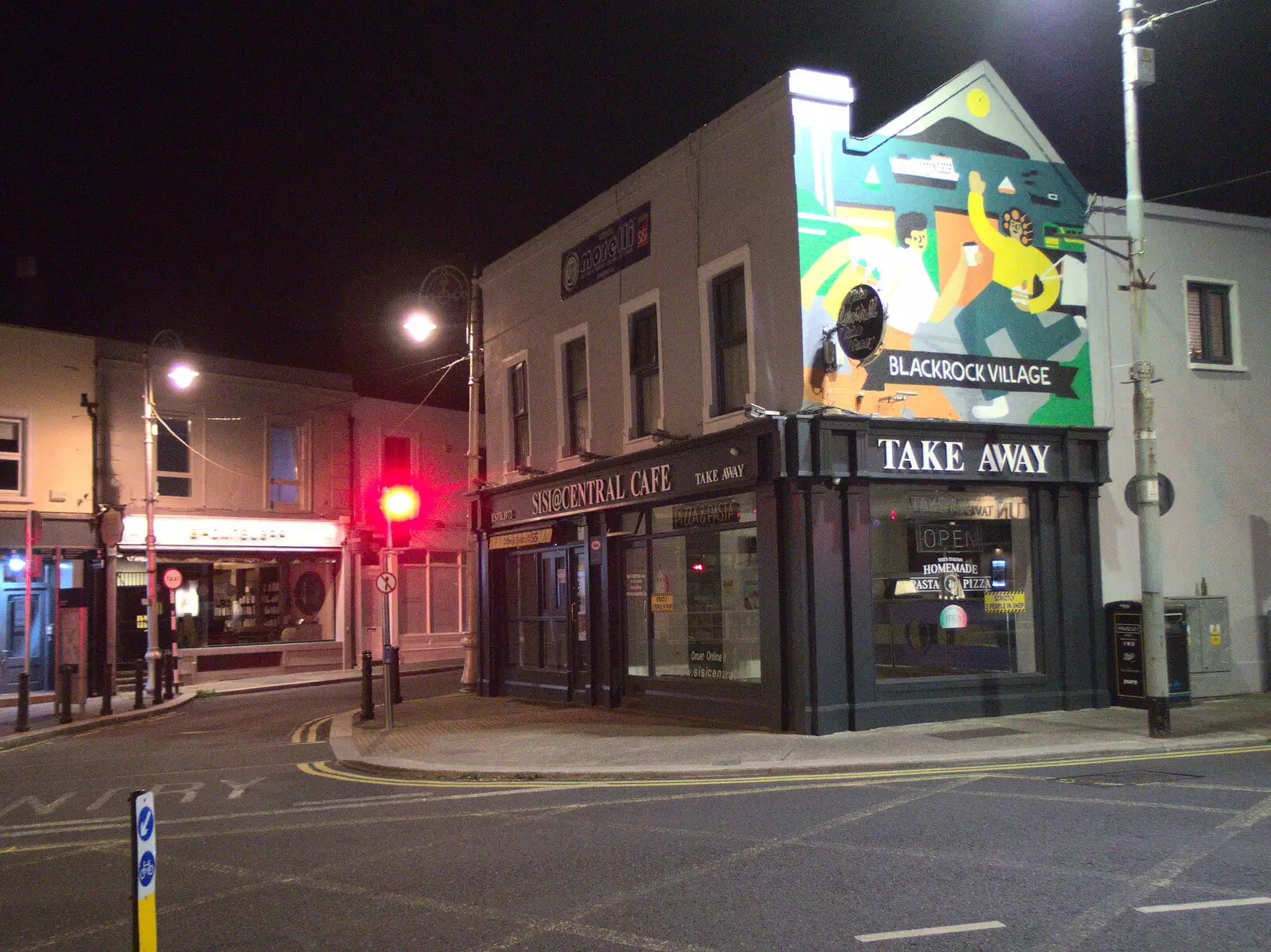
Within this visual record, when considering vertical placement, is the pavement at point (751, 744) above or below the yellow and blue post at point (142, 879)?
below

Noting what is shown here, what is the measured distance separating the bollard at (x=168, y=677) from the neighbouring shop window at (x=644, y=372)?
13.4 m

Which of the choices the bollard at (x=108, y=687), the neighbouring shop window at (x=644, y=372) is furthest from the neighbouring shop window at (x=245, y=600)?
the neighbouring shop window at (x=644, y=372)

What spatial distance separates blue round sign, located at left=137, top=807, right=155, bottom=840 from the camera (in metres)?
4.21

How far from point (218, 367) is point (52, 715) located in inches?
458

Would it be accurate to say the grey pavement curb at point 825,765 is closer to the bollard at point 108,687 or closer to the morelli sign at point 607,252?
the morelli sign at point 607,252

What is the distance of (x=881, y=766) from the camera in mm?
12031

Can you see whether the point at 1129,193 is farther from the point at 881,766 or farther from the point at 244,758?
the point at 244,758

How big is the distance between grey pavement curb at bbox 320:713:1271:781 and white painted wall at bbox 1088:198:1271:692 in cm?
429

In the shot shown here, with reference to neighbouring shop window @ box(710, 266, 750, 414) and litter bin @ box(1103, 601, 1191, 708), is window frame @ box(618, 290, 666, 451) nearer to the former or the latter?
neighbouring shop window @ box(710, 266, 750, 414)

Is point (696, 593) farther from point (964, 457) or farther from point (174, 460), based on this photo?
point (174, 460)

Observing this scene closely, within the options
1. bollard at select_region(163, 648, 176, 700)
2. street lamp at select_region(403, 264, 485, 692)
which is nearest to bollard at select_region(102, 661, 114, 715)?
bollard at select_region(163, 648, 176, 700)

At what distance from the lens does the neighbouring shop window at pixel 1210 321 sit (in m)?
18.2

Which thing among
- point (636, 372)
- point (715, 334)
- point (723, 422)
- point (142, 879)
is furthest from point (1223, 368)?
point (142, 879)

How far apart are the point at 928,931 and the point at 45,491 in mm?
26216
